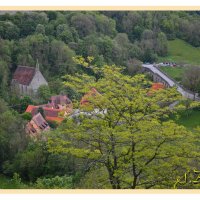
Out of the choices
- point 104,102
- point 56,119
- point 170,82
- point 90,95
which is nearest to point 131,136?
point 104,102

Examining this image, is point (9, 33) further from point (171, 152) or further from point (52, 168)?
point (171, 152)

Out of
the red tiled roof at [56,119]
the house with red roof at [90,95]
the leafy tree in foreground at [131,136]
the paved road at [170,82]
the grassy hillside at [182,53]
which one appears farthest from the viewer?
the grassy hillside at [182,53]

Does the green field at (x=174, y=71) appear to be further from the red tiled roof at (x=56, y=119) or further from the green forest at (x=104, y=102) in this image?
the red tiled roof at (x=56, y=119)

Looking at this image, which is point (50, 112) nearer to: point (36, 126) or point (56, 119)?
point (56, 119)

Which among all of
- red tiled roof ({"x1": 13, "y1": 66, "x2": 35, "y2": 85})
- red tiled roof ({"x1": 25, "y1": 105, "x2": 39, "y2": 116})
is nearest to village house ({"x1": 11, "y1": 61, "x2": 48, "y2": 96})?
red tiled roof ({"x1": 13, "y1": 66, "x2": 35, "y2": 85})

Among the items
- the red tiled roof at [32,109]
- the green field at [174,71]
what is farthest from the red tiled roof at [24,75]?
the green field at [174,71]
